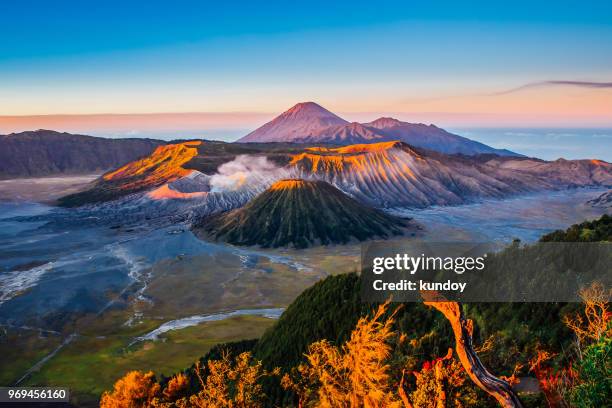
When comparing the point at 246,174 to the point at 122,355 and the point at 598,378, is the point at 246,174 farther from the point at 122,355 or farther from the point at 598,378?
the point at 598,378

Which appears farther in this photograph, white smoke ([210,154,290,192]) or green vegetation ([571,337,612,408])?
white smoke ([210,154,290,192])

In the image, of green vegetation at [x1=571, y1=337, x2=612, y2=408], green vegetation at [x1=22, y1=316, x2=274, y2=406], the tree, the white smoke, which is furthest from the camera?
the white smoke

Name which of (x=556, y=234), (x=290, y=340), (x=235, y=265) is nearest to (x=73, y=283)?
(x=235, y=265)

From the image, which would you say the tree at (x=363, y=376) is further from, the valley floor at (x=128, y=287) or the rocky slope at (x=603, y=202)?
the rocky slope at (x=603, y=202)

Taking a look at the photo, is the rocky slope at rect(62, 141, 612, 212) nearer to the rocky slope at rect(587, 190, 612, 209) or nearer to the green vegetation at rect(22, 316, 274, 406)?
the rocky slope at rect(587, 190, 612, 209)

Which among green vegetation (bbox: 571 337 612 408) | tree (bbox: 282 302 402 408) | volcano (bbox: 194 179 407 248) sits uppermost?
green vegetation (bbox: 571 337 612 408)

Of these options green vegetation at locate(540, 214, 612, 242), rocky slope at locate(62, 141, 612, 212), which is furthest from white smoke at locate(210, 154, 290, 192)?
green vegetation at locate(540, 214, 612, 242)

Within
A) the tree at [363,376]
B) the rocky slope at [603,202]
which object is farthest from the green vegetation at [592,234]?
the rocky slope at [603,202]
